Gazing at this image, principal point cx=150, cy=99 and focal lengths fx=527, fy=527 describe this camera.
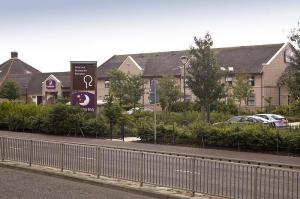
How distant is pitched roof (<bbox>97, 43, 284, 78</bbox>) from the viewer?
65.6 meters

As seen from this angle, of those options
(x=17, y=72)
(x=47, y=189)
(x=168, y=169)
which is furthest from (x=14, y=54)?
(x=168, y=169)

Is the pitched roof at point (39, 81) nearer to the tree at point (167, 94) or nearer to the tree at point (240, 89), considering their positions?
the tree at point (167, 94)

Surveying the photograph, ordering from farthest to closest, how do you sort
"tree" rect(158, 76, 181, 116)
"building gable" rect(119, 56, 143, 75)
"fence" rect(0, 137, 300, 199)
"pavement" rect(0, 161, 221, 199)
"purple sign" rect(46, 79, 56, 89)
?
1. "purple sign" rect(46, 79, 56, 89)
2. "building gable" rect(119, 56, 143, 75)
3. "tree" rect(158, 76, 181, 116)
4. "pavement" rect(0, 161, 221, 199)
5. "fence" rect(0, 137, 300, 199)

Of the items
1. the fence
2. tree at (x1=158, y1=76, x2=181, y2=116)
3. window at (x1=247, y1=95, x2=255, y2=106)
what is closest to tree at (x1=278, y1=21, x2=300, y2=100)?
the fence

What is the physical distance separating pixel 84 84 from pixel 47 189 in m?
24.8

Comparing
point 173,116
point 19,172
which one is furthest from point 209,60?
point 19,172

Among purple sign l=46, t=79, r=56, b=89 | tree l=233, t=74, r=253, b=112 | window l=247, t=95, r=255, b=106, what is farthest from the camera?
purple sign l=46, t=79, r=56, b=89

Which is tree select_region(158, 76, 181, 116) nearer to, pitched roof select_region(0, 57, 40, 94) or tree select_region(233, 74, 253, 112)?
tree select_region(233, 74, 253, 112)

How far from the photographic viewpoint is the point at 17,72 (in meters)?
101

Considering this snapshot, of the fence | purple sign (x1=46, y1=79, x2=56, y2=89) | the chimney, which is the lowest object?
the fence

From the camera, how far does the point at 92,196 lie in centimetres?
1159

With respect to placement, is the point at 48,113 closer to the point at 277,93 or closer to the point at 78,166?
the point at 78,166

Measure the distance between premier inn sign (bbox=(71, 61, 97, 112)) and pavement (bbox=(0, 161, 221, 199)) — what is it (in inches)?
828

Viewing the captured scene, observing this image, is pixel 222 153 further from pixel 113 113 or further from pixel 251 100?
pixel 251 100
